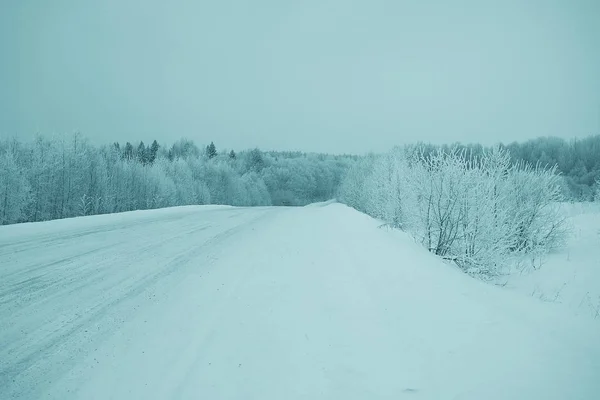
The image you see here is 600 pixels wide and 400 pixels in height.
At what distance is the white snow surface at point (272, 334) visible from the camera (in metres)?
3.21

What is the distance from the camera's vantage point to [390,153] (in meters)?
34.3

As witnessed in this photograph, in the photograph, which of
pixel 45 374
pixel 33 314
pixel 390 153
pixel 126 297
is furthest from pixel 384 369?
pixel 390 153

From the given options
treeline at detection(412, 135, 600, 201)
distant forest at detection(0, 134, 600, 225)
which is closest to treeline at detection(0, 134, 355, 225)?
distant forest at detection(0, 134, 600, 225)

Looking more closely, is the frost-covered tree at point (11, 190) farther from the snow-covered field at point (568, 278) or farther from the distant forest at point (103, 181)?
the snow-covered field at point (568, 278)

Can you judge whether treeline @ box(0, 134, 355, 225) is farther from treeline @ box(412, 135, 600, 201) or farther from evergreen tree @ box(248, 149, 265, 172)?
treeline @ box(412, 135, 600, 201)

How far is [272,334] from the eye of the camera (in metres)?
4.37

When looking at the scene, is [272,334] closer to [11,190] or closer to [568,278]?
[568,278]

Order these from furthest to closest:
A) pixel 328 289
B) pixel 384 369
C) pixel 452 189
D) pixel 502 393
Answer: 1. pixel 452 189
2. pixel 328 289
3. pixel 384 369
4. pixel 502 393

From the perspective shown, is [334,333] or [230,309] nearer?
[334,333]

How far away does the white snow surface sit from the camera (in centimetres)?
321

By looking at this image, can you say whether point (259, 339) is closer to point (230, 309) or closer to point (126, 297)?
point (230, 309)

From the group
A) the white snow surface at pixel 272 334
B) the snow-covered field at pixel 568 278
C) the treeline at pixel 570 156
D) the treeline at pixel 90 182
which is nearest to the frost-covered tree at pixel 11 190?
the treeline at pixel 90 182

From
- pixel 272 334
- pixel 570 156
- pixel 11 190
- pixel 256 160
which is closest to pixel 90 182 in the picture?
pixel 11 190

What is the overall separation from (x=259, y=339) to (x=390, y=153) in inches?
1287
